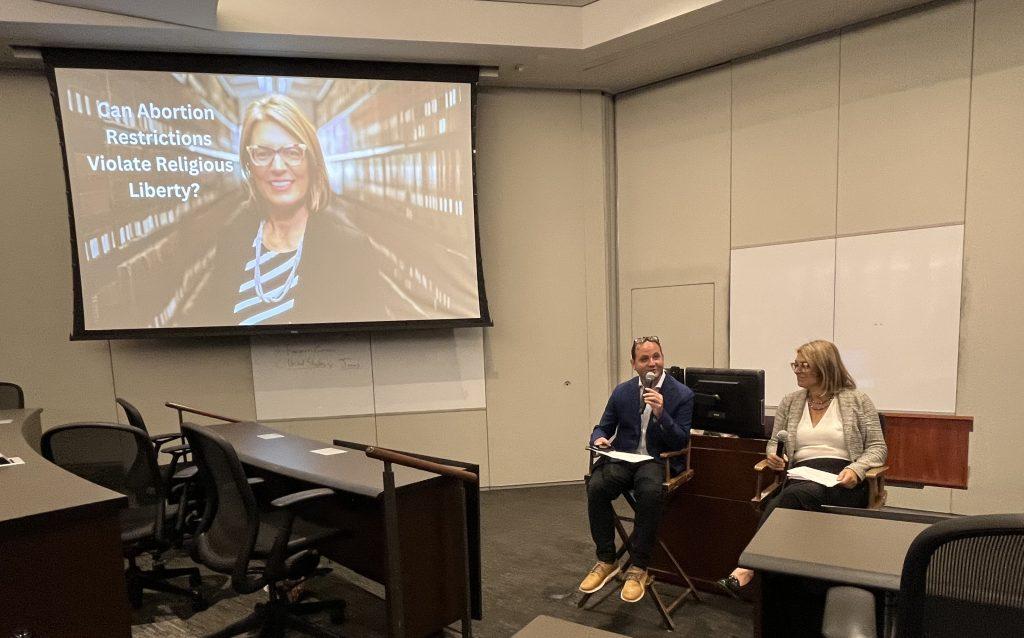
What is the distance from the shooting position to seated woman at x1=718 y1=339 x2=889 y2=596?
2.34 m

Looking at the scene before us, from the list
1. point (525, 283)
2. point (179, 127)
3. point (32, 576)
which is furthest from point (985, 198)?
point (179, 127)

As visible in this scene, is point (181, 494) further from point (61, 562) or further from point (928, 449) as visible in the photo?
point (928, 449)

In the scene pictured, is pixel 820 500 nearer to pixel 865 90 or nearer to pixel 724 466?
pixel 724 466

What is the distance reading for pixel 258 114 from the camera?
3.84m

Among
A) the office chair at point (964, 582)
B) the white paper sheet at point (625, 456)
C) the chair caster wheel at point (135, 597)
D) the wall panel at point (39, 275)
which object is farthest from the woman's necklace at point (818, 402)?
the wall panel at point (39, 275)

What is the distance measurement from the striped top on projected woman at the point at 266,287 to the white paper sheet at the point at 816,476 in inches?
138

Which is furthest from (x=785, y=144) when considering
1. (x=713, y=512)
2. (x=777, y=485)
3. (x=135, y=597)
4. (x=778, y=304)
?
(x=135, y=597)

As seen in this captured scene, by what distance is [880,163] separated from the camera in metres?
3.55

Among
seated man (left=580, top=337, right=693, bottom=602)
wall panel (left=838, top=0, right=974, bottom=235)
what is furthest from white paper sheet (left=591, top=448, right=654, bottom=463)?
wall panel (left=838, top=0, right=974, bottom=235)

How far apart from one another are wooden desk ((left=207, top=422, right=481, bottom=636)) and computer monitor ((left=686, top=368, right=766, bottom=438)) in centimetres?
136

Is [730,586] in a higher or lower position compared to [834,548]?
lower

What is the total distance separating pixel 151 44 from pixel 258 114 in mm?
760

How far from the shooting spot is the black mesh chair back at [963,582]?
2.49 ft

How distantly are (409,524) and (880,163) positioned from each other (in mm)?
3849
